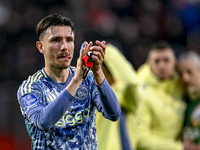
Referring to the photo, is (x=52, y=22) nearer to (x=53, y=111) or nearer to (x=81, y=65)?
(x=81, y=65)

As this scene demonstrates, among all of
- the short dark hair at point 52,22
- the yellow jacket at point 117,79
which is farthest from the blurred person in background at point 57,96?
the yellow jacket at point 117,79

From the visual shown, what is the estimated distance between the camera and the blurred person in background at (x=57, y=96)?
202 centimetres

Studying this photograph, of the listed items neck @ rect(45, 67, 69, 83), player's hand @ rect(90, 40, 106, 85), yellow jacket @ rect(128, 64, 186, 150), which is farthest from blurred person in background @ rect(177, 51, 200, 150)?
player's hand @ rect(90, 40, 106, 85)

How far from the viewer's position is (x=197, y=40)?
34.6 feet

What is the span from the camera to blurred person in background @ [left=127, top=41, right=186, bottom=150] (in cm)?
478

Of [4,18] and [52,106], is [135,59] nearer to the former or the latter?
[4,18]

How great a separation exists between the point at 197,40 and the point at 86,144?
29.8ft

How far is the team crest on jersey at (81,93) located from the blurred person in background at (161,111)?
2604mm

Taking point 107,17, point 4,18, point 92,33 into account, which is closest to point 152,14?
point 107,17

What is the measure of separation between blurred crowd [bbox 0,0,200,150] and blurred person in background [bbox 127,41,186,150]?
12.8 ft

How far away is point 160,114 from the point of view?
15.9ft

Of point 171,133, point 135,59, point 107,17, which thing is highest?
point 107,17

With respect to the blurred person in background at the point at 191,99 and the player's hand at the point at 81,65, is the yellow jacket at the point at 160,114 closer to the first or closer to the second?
the blurred person in background at the point at 191,99

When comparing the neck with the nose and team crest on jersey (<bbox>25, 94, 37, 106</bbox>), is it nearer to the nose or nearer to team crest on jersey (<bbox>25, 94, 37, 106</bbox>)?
team crest on jersey (<bbox>25, 94, 37, 106</bbox>)
